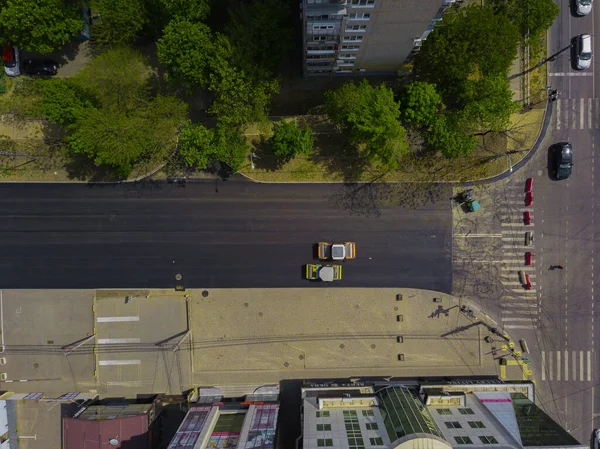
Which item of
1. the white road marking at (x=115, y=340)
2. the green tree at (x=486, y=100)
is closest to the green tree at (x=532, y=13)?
the green tree at (x=486, y=100)

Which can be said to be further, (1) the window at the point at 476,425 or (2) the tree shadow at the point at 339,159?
(2) the tree shadow at the point at 339,159

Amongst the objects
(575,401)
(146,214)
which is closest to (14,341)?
(146,214)

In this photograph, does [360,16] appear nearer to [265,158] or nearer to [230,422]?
[265,158]

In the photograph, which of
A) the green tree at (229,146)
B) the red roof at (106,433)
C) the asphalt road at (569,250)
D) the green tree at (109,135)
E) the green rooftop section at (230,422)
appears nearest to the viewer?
the green tree at (109,135)

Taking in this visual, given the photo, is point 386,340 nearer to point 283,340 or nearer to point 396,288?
point 396,288

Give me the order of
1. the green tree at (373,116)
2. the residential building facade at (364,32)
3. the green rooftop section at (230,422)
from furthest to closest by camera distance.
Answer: the green rooftop section at (230,422) → the green tree at (373,116) → the residential building facade at (364,32)

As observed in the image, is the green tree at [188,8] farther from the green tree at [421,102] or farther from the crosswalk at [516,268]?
the crosswalk at [516,268]

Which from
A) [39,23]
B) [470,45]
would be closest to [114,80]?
[39,23]
